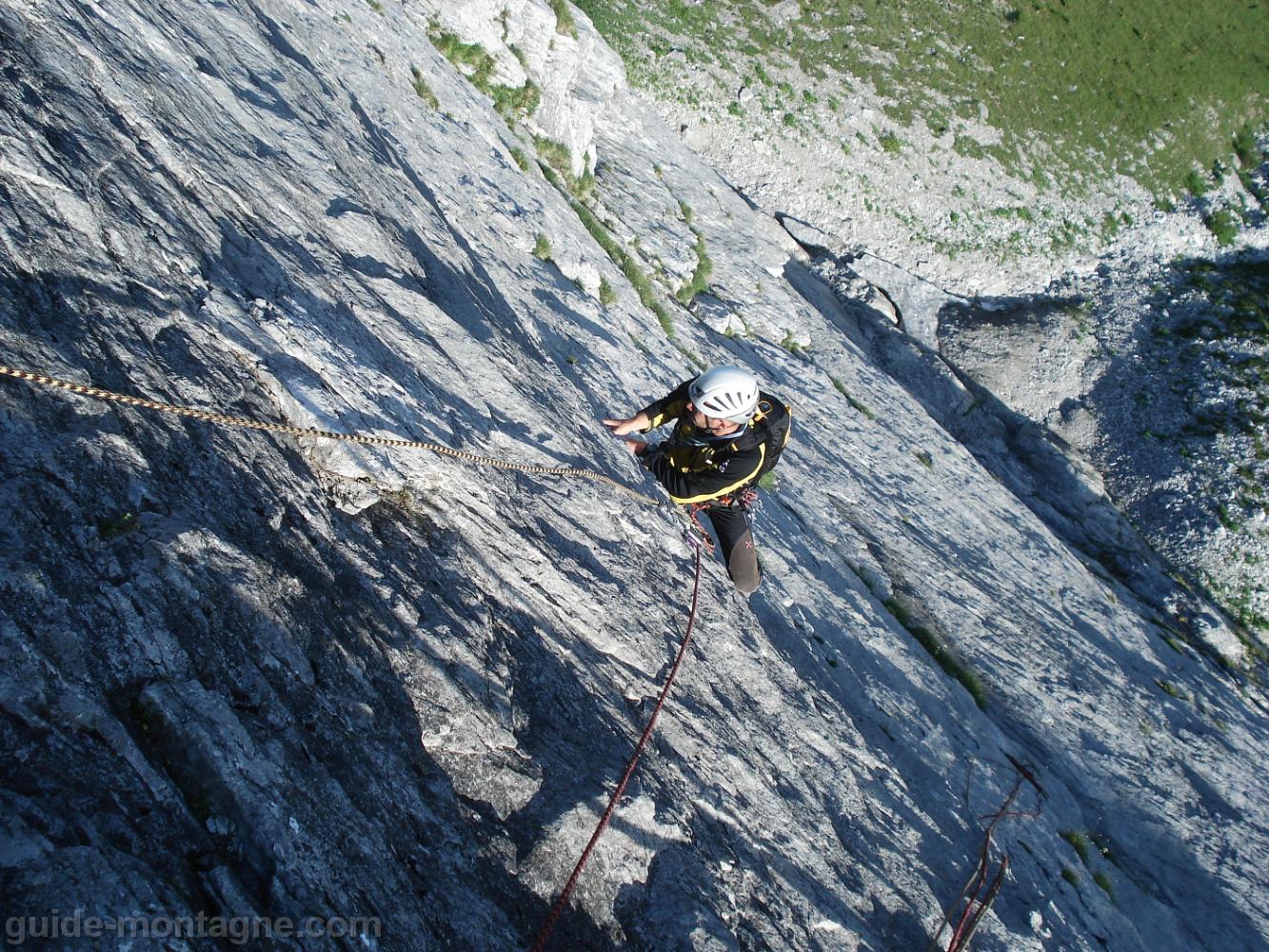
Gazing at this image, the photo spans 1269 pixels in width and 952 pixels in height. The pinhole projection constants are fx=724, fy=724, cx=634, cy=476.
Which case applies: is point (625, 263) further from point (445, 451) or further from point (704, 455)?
point (445, 451)

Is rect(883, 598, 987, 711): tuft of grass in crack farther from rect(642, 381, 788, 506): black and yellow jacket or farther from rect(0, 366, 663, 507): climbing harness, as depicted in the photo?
rect(0, 366, 663, 507): climbing harness

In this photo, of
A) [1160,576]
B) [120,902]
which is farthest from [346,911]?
[1160,576]

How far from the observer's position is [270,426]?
5418 mm

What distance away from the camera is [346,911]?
4.06m

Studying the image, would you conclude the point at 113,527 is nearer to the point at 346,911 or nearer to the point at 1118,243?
the point at 346,911

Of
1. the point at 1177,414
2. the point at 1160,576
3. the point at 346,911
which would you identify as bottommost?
the point at 346,911

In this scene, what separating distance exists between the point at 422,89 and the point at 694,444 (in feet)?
30.4

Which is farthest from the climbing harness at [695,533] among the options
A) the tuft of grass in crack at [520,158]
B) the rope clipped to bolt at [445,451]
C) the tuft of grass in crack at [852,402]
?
the tuft of grass in crack at [852,402]

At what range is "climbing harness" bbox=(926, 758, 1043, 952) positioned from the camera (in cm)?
788

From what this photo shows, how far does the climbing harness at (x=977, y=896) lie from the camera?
25.8 ft

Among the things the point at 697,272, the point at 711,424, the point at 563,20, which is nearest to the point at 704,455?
the point at 711,424

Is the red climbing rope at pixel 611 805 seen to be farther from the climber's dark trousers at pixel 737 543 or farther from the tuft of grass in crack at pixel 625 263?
the tuft of grass in crack at pixel 625 263

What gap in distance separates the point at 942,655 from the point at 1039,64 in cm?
3114

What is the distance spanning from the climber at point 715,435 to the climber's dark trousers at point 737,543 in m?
0.21
